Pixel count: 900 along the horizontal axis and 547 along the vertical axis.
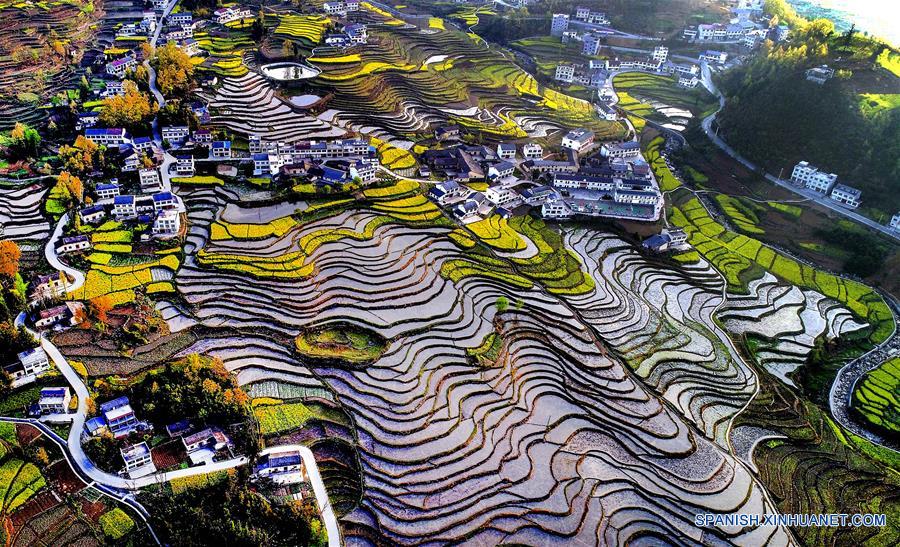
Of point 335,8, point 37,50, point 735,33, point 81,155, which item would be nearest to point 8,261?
point 81,155

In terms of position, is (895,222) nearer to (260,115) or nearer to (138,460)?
(138,460)

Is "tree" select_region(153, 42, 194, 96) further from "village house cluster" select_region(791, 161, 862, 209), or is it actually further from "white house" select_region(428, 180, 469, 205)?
"village house cluster" select_region(791, 161, 862, 209)

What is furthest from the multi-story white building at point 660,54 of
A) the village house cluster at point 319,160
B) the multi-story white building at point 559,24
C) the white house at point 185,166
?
the white house at point 185,166

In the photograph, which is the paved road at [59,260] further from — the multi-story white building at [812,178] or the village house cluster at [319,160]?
the multi-story white building at [812,178]

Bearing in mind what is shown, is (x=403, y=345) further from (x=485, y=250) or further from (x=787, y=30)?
(x=787, y=30)

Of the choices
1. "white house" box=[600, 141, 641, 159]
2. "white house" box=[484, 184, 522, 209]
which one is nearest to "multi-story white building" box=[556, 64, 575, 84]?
"white house" box=[600, 141, 641, 159]

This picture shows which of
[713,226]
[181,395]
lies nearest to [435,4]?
[713,226]
